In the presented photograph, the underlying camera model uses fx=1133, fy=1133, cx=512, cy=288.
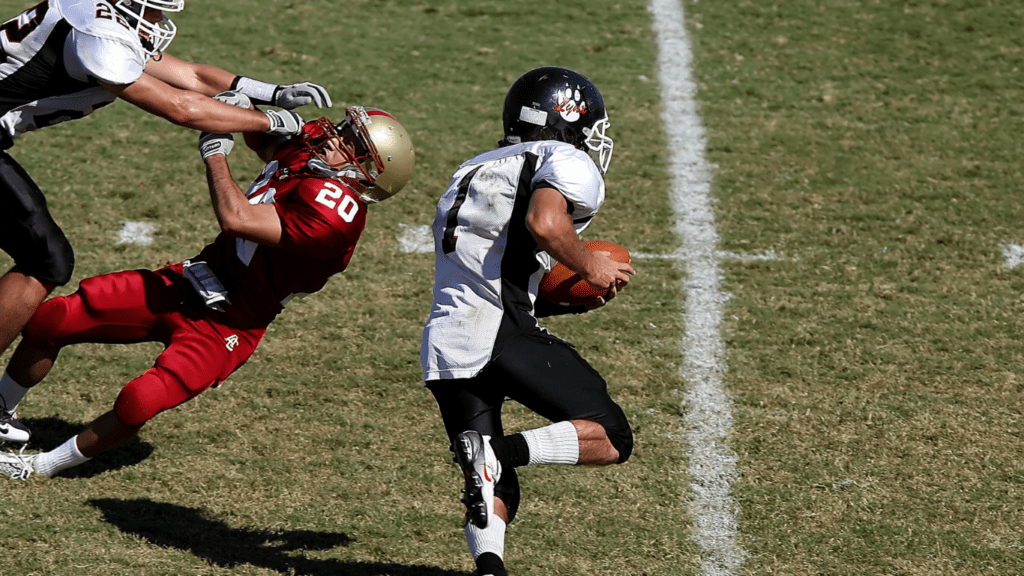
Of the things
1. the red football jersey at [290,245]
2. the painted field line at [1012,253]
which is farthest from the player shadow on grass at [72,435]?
the painted field line at [1012,253]

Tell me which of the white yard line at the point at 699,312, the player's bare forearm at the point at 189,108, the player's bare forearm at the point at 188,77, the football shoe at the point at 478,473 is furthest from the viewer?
the player's bare forearm at the point at 188,77

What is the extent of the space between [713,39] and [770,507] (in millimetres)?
4423

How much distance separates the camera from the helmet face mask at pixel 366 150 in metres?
3.86

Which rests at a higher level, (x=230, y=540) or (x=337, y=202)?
(x=337, y=202)

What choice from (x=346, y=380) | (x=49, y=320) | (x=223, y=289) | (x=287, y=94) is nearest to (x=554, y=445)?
(x=223, y=289)

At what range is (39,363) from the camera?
400 cm

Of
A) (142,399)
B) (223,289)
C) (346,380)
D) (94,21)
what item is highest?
(94,21)

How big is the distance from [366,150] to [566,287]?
83cm

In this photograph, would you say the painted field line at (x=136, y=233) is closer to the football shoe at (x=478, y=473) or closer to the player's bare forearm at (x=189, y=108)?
the player's bare forearm at (x=189, y=108)

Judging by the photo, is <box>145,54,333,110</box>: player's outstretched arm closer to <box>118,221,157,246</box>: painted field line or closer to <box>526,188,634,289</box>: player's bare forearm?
<box>526,188,634,289</box>: player's bare forearm

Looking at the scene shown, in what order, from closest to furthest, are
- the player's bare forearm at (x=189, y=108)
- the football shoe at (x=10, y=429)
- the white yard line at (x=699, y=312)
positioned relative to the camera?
the player's bare forearm at (x=189, y=108), the white yard line at (x=699, y=312), the football shoe at (x=10, y=429)

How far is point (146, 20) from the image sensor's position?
3875 mm

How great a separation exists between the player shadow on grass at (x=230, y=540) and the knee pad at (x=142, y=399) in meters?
0.34

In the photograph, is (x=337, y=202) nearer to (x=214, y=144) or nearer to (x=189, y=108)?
(x=214, y=144)
